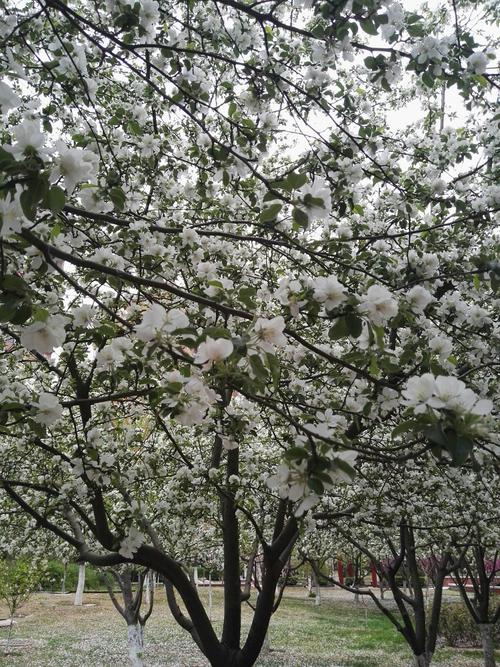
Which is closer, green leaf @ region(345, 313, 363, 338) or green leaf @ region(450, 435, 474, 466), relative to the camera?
green leaf @ region(450, 435, 474, 466)

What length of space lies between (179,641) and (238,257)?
11.0 meters

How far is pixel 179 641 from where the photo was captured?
474 inches

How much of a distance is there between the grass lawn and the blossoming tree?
237 inches

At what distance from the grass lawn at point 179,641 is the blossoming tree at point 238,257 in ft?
19.8

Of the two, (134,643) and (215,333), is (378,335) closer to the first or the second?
(215,333)

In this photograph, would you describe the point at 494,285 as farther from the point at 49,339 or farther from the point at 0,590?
the point at 0,590

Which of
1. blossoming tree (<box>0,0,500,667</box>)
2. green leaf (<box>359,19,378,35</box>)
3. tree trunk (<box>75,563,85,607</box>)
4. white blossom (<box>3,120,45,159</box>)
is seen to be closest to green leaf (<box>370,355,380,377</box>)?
blossoming tree (<box>0,0,500,667</box>)

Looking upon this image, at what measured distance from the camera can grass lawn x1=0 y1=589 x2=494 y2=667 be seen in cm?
974

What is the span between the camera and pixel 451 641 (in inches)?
477

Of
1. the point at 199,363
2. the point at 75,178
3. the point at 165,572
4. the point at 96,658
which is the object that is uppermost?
the point at 75,178

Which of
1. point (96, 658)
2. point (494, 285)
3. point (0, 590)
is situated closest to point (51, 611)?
point (0, 590)

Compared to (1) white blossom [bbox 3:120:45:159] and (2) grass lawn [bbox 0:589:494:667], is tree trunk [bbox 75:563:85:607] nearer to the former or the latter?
(2) grass lawn [bbox 0:589:494:667]

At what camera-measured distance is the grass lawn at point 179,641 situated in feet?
32.0

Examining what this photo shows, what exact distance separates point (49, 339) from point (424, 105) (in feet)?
13.9
